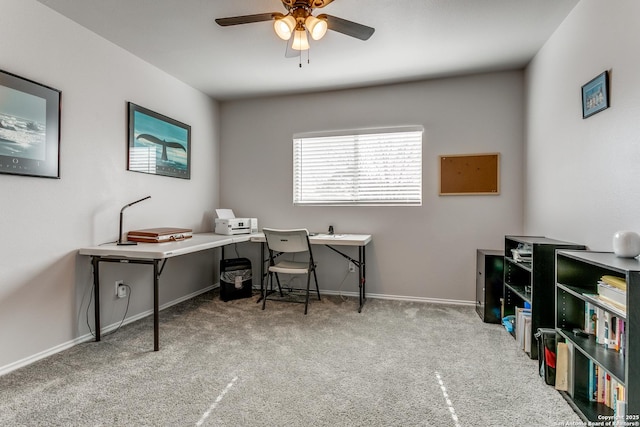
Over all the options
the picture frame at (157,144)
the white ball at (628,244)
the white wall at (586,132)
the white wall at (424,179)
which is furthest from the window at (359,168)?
the white ball at (628,244)

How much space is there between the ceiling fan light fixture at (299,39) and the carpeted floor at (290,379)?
2100mm

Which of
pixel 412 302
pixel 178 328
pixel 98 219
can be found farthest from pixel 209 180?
pixel 412 302

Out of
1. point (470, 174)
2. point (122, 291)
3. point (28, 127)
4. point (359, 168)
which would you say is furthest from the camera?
point (359, 168)

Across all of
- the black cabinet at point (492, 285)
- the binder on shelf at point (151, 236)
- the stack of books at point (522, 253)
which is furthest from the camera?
the black cabinet at point (492, 285)

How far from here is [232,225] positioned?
11.9ft

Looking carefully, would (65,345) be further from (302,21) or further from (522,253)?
(522,253)

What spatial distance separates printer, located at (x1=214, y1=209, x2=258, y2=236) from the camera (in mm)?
3639

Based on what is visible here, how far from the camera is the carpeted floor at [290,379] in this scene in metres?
1.61

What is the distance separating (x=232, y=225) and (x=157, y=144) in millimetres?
1122

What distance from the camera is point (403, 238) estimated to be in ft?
11.9

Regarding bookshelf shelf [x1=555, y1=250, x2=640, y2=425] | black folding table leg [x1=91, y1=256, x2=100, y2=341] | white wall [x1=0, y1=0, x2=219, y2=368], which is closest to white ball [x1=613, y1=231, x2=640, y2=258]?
bookshelf shelf [x1=555, y1=250, x2=640, y2=425]

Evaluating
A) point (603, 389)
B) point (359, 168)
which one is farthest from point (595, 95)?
point (359, 168)

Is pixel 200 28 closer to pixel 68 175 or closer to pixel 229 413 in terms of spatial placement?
pixel 68 175

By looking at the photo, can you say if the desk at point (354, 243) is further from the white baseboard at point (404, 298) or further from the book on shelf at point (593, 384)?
the book on shelf at point (593, 384)
